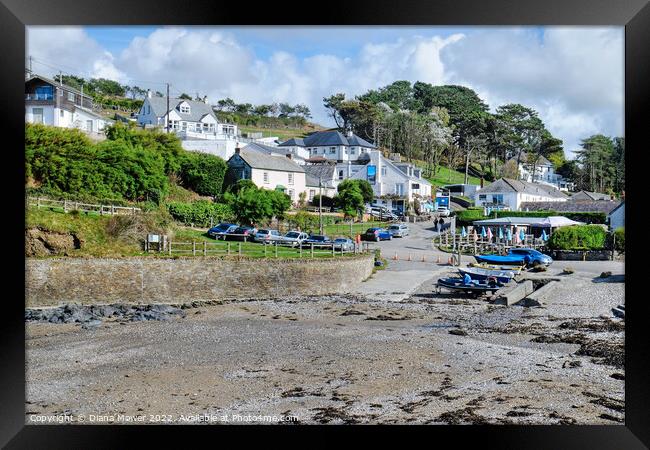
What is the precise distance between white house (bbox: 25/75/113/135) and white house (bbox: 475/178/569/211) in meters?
5.71

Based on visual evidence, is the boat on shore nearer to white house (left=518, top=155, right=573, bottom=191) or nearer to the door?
white house (left=518, top=155, right=573, bottom=191)

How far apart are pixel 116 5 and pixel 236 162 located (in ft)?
15.0

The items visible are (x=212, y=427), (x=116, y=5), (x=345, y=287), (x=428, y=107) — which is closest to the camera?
(x=116, y=5)

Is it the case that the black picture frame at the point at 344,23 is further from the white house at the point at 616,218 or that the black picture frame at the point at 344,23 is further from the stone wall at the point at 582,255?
the stone wall at the point at 582,255

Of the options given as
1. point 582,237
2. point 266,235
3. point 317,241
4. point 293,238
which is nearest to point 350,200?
point 317,241

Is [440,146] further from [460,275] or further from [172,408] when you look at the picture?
[172,408]

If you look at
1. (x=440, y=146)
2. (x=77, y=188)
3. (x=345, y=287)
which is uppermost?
(x=440, y=146)

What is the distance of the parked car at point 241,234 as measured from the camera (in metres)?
8.73

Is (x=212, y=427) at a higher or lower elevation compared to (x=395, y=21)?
lower

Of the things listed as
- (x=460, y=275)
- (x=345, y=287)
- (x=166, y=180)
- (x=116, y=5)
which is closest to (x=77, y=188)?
(x=166, y=180)

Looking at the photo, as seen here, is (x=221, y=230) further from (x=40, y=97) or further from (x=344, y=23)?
(x=344, y=23)

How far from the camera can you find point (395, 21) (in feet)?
12.9

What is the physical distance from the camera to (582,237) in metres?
7.61

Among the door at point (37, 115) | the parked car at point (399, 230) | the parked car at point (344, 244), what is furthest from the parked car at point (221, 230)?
the door at point (37, 115)
